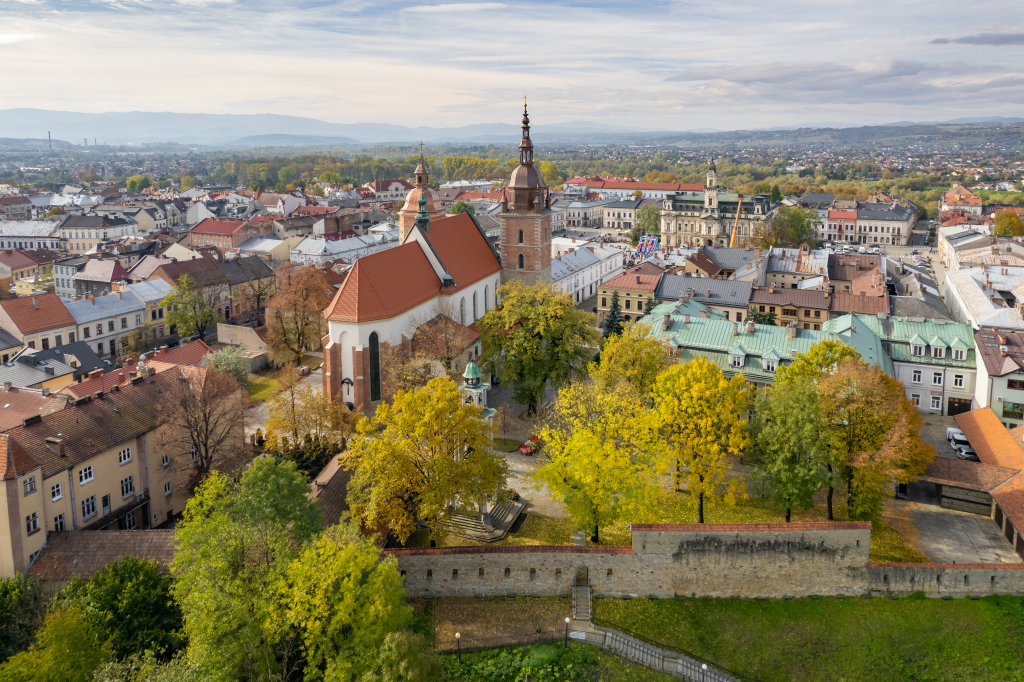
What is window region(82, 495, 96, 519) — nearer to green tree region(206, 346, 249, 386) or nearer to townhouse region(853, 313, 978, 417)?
green tree region(206, 346, 249, 386)

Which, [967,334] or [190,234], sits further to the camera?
[190,234]

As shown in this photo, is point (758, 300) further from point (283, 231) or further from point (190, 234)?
point (190, 234)

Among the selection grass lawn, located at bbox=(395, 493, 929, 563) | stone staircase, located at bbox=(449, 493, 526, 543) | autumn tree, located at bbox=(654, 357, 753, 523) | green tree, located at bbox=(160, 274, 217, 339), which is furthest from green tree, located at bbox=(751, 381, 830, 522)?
green tree, located at bbox=(160, 274, 217, 339)

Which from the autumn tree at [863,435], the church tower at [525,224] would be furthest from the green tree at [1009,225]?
the autumn tree at [863,435]

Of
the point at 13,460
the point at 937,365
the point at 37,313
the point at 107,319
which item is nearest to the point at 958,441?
the point at 937,365

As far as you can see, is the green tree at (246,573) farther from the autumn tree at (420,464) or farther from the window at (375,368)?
the window at (375,368)

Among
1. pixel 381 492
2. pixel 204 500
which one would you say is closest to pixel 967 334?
pixel 381 492

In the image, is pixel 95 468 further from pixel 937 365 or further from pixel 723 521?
pixel 937 365
